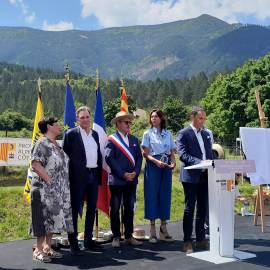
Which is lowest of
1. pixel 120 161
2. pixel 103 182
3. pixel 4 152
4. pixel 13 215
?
pixel 13 215

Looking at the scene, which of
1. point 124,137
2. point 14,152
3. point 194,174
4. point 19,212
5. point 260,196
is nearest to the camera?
point 194,174

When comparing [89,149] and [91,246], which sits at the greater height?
[89,149]

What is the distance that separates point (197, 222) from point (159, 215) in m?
0.60

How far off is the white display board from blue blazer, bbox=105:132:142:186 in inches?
65.0

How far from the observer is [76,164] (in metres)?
5.30

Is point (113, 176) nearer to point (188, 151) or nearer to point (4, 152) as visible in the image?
point (188, 151)

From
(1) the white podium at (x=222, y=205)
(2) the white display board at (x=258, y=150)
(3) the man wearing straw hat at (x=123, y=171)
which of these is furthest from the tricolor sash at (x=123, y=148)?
(2) the white display board at (x=258, y=150)

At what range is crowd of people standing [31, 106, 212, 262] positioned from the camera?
16.3ft

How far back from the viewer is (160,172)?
19.4ft

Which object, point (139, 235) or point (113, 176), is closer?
point (113, 176)

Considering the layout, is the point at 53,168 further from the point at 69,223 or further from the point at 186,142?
the point at 186,142

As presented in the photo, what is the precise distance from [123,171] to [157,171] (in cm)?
56

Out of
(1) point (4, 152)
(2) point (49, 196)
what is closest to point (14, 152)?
(1) point (4, 152)

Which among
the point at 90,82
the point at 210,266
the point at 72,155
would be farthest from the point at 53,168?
the point at 90,82
